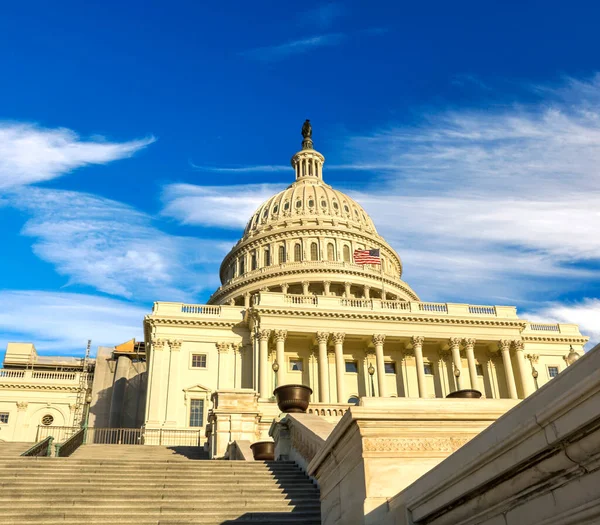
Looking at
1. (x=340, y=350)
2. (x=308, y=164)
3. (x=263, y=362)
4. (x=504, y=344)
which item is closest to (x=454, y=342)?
(x=504, y=344)

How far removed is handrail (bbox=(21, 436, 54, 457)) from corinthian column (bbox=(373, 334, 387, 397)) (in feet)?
114

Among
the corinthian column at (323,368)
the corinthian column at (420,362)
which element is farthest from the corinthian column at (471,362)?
the corinthian column at (323,368)

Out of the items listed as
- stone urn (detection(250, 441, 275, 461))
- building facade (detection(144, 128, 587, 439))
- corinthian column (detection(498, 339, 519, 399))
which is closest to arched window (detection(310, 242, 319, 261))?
building facade (detection(144, 128, 587, 439))

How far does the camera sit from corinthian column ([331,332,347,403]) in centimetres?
5253

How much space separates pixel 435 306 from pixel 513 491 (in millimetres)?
55329

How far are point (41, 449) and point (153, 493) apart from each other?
8.32m

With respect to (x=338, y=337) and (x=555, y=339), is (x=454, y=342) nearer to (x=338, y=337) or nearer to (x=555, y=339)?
(x=338, y=337)

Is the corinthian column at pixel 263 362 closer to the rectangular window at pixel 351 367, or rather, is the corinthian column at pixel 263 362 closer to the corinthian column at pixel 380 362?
the rectangular window at pixel 351 367

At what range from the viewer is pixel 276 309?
5462 centimetres

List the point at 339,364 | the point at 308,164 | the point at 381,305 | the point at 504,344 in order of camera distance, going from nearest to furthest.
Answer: the point at 339,364
the point at 504,344
the point at 381,305
the point at 308,164

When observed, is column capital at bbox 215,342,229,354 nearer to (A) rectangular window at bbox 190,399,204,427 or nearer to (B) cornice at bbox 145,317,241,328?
(B) cornice at bbox 145,317,241,328

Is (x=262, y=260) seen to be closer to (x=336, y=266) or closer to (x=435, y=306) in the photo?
(x=336, y=266)

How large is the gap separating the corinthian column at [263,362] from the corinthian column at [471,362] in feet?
57.8

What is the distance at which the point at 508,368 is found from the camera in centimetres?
5719
